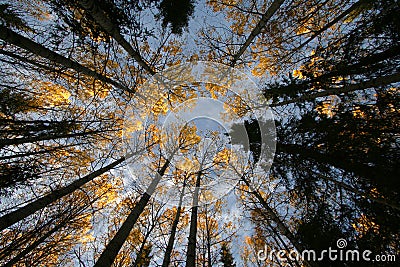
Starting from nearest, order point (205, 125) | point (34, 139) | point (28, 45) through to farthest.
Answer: point (28, 45) < point (34, 139) < point (205, 125)

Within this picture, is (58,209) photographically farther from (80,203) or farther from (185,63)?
(185,63)

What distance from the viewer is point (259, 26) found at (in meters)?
4.43

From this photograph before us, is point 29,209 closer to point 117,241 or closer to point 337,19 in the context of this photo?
point 117,241

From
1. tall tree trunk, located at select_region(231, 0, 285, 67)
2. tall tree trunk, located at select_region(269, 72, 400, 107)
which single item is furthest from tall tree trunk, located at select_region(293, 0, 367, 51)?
tall tree trunk, located at select_region(269, 72, 400, 107)

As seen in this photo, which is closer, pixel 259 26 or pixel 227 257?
pixel 259 26

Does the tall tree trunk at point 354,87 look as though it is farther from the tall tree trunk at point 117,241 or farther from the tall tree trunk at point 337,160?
the tall tree trunk at point 117,241

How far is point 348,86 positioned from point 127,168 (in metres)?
7.34

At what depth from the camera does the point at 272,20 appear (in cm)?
511

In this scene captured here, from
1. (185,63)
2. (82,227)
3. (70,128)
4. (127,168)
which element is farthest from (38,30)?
(82,227)

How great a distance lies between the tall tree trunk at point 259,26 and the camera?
3.70 meters

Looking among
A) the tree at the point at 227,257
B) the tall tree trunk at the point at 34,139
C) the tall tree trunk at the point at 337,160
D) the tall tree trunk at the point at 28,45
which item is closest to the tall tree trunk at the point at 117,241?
the tall tree trunk at the point at 34,139

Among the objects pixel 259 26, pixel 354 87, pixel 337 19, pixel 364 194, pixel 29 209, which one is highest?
pixel 337 19

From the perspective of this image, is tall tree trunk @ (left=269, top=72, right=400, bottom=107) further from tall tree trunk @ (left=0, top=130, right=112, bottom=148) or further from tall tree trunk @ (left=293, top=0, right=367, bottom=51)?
tall tree trunk @ (left=0, top=130, right=112, bottom=148)

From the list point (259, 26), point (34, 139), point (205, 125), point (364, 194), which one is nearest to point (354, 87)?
point (364, 194)
